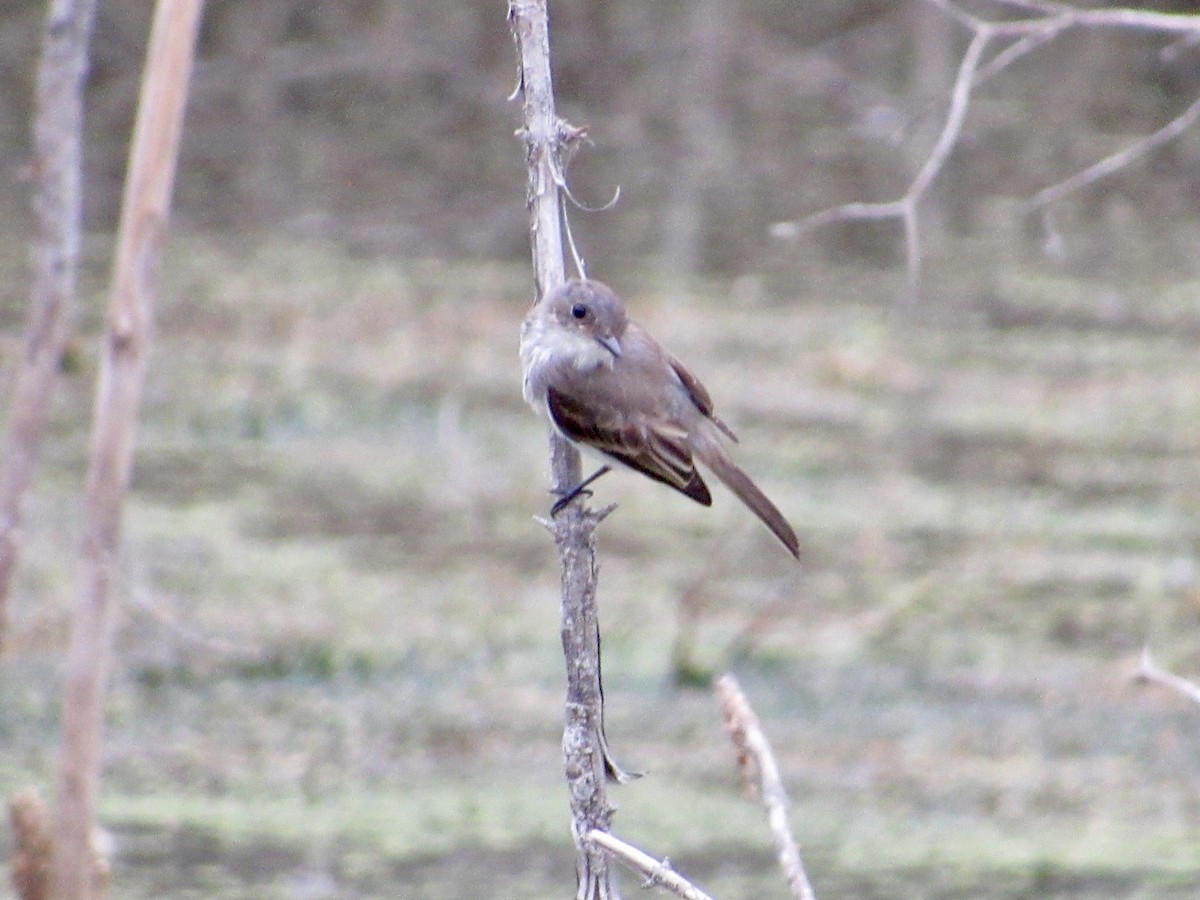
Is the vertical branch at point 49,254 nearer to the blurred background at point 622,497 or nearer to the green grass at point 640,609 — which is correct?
the blurred background at point 622,497

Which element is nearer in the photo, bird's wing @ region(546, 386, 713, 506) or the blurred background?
bird's wing @ region(546, 386, 713, 506)

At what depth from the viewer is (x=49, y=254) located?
15.6 feet

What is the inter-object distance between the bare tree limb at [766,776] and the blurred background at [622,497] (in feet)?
3.97

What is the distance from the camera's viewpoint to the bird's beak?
3.28 metres

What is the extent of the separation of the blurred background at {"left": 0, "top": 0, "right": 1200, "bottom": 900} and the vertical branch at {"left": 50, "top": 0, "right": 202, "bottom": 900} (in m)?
0.42

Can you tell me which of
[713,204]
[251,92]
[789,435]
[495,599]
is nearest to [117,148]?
[251,92]

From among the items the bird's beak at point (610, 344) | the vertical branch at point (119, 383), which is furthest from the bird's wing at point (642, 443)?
the vertical branch at point (119, 383)

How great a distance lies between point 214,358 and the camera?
816 centimetres

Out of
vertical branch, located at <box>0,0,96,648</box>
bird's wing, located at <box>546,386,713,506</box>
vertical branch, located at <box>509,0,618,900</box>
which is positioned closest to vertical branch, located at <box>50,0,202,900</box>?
vertical branch, located at <box>0,0,96,648</box>

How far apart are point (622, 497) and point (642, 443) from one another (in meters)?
3.83

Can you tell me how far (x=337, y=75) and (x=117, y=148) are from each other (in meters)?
1.68

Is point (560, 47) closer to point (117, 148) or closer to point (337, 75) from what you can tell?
point (337, 75)

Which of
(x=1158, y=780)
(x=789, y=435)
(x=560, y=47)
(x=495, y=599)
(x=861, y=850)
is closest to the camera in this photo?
(x=861, y=850)

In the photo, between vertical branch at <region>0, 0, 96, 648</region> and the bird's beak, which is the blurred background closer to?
vertical branch at <region>0, 0, 96, 648</region>
